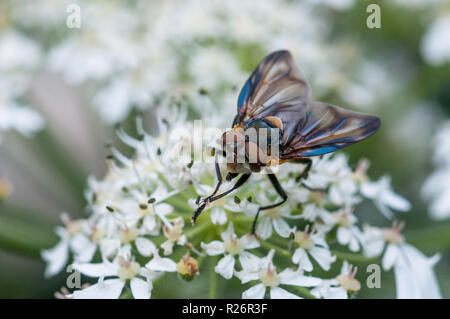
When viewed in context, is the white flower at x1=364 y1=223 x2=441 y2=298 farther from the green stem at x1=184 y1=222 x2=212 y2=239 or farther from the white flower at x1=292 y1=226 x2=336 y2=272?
the green stem at x1=184 y1=222 x2=212 y2=239

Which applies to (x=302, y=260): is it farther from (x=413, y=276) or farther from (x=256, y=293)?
(x=413, y=276)

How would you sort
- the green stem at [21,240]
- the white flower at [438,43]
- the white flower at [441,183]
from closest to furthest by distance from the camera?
the green stem at [21,240], the white flower at [441,183], the white flower at [438,43]

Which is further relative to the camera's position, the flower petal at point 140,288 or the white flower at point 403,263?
the white flower at point 403,263

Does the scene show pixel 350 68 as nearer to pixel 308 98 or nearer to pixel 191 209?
pixel 308 98

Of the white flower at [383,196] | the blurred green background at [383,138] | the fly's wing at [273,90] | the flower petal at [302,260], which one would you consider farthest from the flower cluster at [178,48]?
the flower petal at [302,260]

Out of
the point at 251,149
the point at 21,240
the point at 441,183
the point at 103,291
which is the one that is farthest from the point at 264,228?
the point at 441,183

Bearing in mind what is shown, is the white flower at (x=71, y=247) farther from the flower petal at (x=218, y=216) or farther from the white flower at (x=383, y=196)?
the white flower at (x=383, y=196)
